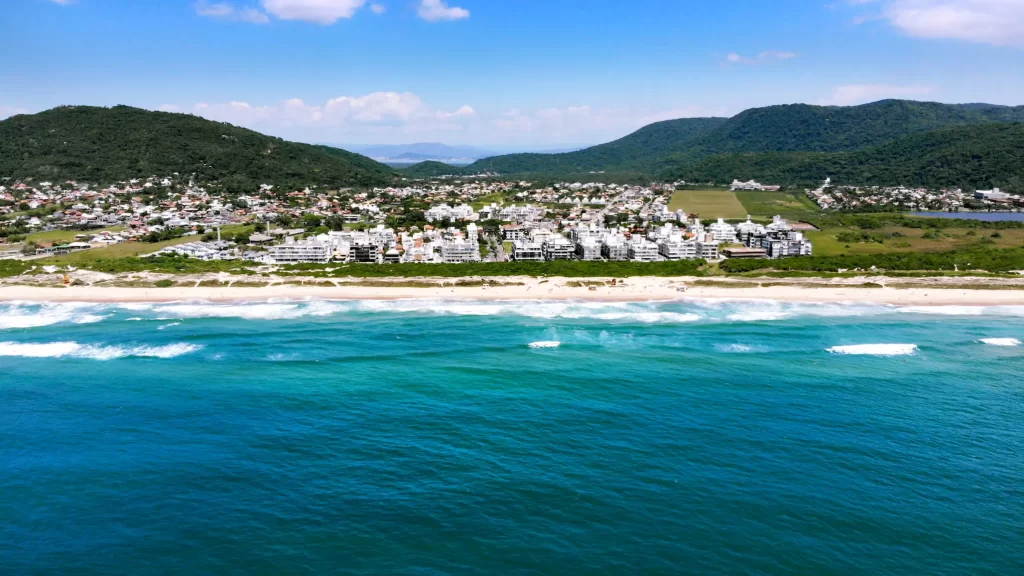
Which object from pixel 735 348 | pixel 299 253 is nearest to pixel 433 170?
pixel 299 253

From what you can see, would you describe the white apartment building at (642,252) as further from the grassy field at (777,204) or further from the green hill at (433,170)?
the green hill at (433,170)

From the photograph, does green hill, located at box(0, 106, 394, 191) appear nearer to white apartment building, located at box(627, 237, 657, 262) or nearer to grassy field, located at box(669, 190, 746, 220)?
grassy field, located at box(669, 190, 746, 220)

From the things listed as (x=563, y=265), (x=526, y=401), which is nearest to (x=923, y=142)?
(x=563, y=265)

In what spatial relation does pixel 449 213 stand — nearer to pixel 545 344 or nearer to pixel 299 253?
pixel 299 253

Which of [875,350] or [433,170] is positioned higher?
[433,170]

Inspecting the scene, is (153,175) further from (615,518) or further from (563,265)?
(615,518)
